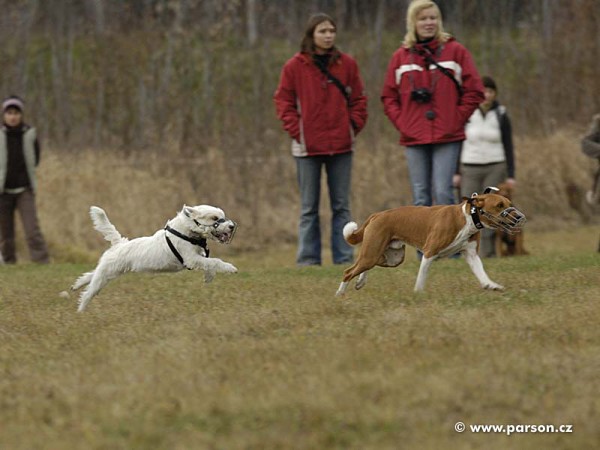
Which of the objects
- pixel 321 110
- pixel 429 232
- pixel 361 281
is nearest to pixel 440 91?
pixel 321 110

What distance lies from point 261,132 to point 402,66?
8374 millimetres

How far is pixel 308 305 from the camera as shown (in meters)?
8.40

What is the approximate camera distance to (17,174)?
1427 cm

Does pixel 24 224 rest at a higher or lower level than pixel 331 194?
lower

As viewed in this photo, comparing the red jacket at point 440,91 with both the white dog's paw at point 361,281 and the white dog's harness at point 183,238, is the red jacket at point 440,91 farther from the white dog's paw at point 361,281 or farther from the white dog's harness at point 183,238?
the white dog's harness at point 183,238

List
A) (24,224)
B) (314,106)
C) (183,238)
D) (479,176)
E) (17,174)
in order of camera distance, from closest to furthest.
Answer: (183,238) → (314,106) → (479,176) → (17,174) → (24,224)

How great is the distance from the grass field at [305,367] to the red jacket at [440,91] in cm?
202

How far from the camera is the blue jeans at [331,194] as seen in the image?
39.4 feet

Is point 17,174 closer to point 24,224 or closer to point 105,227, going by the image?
point 24,224

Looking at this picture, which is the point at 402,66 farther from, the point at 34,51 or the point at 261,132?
the point at 34,51

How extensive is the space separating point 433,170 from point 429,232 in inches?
113

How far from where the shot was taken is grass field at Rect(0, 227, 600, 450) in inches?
212

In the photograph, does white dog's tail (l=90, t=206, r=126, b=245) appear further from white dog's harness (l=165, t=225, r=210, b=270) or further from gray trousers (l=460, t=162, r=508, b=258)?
gray trousers (l=460, t=162, r=508, b=258)

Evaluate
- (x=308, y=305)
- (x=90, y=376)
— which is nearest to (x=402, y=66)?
(x=308, y=305)
